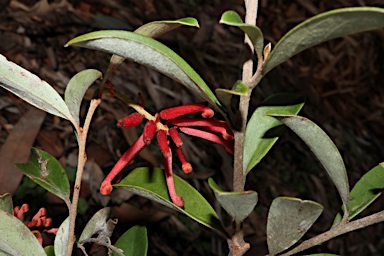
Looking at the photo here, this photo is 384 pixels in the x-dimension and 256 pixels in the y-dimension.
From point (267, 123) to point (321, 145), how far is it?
192 mm

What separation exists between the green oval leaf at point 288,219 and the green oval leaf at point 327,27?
190 mm

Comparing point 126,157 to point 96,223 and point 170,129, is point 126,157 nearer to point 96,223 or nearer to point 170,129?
point 170,129

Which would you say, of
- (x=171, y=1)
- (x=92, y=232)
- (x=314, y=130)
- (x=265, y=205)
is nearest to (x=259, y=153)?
(x=314, y=130)

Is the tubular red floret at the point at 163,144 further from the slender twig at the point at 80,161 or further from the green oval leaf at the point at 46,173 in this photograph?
the green oval leaf at the point at 46,173

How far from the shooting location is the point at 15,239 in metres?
0.88

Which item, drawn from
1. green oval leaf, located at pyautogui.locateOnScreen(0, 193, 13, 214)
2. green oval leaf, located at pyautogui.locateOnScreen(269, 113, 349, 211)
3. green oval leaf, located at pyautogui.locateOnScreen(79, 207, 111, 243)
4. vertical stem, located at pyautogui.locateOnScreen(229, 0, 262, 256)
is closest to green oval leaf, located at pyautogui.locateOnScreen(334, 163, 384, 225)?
green oval leaf, located at pyautogui.locateOnScreen(269, 113, 349, 211)

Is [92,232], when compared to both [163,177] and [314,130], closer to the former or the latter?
[163,177]

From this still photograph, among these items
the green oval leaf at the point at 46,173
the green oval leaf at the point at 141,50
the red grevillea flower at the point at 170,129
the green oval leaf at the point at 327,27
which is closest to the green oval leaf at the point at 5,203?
the green oval leaf at the point at 46,173

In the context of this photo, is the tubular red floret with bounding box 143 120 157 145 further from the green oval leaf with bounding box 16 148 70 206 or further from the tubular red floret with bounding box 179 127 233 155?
the green oval leaf with bounding box 16 148 70 206

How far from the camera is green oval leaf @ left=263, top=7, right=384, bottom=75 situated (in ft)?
1.88

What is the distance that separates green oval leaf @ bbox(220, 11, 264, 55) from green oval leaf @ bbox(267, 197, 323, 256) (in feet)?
0.66

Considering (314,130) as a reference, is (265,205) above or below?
below

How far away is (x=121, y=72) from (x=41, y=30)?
1.51 ft

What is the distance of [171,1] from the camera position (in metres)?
3.71
